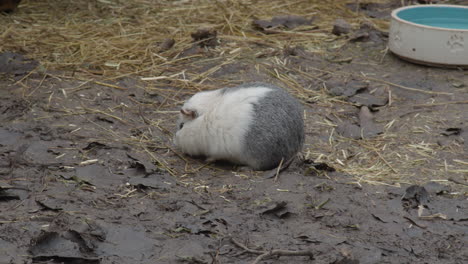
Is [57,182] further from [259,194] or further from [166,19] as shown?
[166,19]

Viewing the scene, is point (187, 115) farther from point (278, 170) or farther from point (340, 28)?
point (340, 28)

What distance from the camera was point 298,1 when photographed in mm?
9312

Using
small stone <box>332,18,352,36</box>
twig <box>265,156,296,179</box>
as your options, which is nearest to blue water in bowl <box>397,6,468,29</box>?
small stone <box>332,18,352,36</box>

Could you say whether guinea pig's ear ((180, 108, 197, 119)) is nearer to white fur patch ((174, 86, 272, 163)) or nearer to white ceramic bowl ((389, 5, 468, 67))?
white fur patch ((174, 86, 272, 163))

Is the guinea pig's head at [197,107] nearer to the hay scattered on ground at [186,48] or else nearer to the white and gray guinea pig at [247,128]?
the white and gray guinea pig at [247,128]

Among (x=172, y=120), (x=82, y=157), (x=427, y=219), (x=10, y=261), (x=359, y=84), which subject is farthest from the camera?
(x=359, y=84)

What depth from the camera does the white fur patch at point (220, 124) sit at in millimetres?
5340

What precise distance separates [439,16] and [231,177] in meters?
3.82

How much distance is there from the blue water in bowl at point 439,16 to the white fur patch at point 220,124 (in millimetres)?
3105

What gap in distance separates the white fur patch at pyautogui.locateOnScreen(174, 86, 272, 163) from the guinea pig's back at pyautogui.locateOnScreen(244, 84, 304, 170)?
5 cm

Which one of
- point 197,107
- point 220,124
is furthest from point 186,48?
point 220,124

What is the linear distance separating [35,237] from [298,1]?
5999 mm

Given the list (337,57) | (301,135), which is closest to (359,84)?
(337,57)

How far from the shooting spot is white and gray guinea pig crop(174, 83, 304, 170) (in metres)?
5.31
